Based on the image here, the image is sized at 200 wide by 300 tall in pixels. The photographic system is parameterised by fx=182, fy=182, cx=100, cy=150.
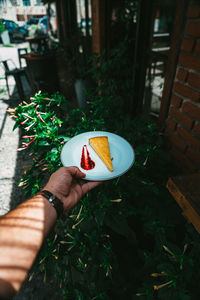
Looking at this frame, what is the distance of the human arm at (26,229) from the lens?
77 cm

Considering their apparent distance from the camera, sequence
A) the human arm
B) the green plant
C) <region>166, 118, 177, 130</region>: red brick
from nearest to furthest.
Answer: the human arm < the green plant < <region>166, 118, 177, 130</region>: red brick

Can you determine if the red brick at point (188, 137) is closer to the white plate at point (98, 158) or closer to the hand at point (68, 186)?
the white plate at point (98, 158)

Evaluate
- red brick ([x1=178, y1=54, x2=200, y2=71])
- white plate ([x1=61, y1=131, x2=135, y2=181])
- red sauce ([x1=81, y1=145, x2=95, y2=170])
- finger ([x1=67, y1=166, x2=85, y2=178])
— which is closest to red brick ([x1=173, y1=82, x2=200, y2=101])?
red brick ([x1=178, y1=54, x2=200, y2=71])

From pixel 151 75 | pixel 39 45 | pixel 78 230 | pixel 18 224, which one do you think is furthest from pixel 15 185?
pixel 39 45

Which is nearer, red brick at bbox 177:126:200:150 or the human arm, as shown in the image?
the human arm

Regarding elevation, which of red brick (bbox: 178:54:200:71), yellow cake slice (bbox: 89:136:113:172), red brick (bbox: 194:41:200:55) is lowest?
yellow cake slice (bbox: 89:136:113:172)

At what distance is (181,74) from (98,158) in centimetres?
104

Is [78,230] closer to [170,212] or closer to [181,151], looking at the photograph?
[170,212]

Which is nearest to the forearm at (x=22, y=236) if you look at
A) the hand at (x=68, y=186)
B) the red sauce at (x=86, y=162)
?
the hand at (x=68, y=186)

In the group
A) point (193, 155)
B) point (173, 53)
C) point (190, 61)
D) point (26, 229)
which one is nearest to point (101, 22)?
point (173, 53)

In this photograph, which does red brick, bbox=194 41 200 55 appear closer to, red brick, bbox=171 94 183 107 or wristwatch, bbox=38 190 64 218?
red brick, bbox=171 94 183 107

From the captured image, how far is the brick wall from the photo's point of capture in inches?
54.6

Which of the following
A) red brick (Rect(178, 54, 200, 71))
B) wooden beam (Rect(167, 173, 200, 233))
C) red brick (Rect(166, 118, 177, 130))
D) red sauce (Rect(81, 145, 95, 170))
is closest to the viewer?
wooden beam (Rect(167, 173, 200, 233))

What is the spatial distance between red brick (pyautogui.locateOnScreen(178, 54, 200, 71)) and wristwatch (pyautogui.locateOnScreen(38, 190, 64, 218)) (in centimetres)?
142
